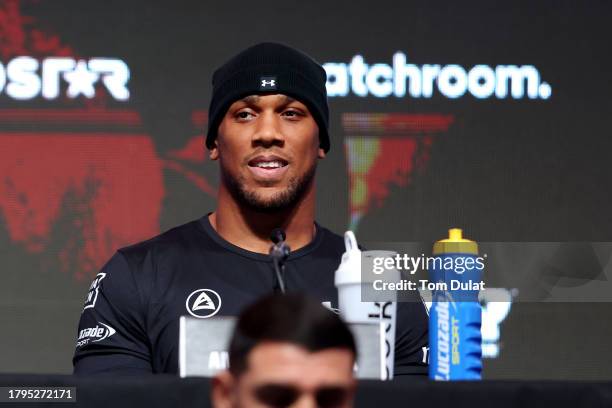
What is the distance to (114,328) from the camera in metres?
2.33

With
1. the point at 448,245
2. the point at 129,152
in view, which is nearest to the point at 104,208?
the point at 129,152

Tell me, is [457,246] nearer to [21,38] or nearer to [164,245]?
[164,245]

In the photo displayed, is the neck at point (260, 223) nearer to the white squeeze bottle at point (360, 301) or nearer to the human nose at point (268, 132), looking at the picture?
the human nose at point (268, 132)

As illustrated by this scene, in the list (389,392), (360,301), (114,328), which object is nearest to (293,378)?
(389,392)

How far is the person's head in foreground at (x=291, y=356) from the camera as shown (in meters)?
1.26

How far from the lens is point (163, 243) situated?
2.58 metres

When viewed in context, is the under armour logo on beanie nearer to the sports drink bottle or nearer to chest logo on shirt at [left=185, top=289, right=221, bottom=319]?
chest logo on shirt at [left=185, top=289, right=221, bottom=319]

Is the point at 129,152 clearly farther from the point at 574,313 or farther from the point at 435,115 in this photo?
the point at 574,313

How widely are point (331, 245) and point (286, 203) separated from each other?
0.22 meters

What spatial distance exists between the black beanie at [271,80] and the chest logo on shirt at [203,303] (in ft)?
1.27

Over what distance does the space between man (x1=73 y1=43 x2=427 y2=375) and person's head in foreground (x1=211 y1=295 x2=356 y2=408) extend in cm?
101

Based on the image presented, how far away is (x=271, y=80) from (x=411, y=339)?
0.64 m

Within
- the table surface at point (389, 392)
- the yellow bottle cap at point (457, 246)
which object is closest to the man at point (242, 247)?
the yellow bottle cap at point (457, 246)

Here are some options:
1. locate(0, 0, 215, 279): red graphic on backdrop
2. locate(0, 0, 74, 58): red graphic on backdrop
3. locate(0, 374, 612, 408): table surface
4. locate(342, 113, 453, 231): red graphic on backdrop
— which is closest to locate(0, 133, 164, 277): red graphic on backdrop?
locate(0, 0, 215, 279): red graphic on backdrop
